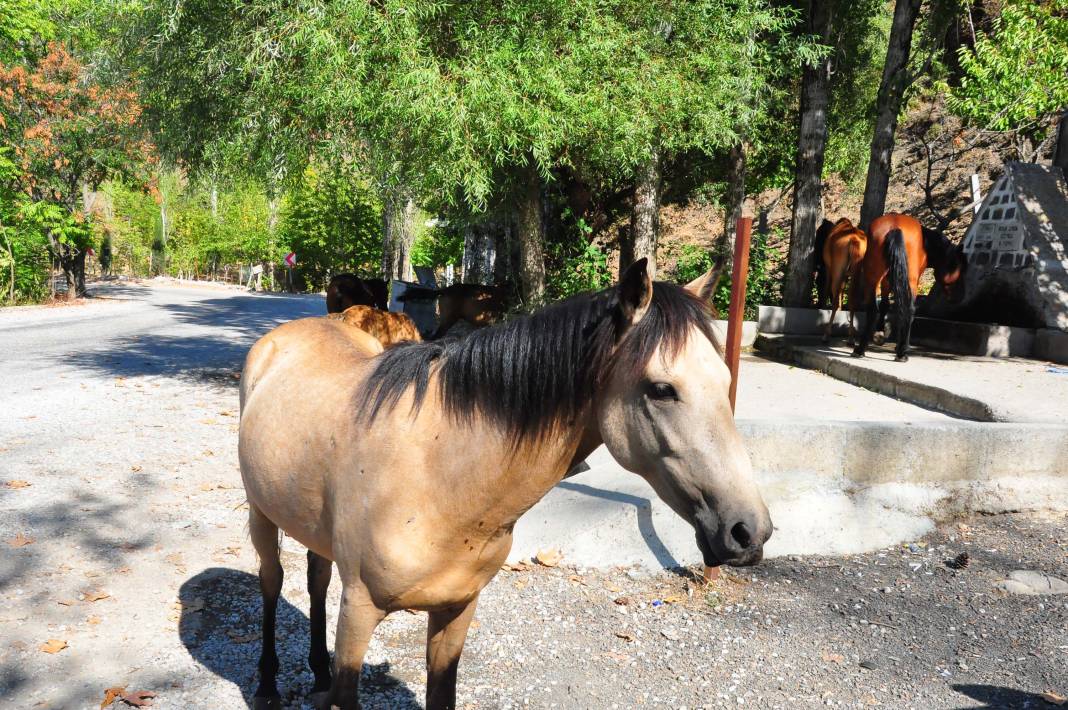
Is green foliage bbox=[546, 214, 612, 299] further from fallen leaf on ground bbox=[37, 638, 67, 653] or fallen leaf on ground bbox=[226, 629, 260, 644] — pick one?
fallen leaf on ground bbox=[37, 638, 67, 653]

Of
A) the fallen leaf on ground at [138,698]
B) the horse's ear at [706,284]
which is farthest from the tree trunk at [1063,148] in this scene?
the fallen leaf on ground at [138,698]

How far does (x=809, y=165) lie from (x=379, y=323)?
10.6 m

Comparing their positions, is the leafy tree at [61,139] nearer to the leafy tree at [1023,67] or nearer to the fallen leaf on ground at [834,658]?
the leafy tree at [1023,67]

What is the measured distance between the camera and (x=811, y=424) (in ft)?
18.4

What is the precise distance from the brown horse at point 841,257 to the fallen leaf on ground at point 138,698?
10.6 metres

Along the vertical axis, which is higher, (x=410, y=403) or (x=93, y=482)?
(x=410, y=403)

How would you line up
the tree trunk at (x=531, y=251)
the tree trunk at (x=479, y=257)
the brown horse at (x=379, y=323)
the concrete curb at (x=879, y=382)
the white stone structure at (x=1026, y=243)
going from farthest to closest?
the tree trunk at (x=479, y=257), the white stone structure at (x=1026, y=243), the tree trunk at (x=531, y=251), the concrete curb at (x=879, y=382), the brown horse at (x=379, y=323)

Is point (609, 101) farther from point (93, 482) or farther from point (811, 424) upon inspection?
point (93, 482)

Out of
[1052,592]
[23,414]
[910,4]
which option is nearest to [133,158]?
[23,414]

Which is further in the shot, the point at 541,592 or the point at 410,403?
the point at 541,592

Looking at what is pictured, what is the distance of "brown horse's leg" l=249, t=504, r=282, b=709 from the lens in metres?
3.20

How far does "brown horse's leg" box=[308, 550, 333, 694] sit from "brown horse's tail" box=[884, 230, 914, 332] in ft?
29.5

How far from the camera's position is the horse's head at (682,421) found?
1917 millimetres

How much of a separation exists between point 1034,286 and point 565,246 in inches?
300
